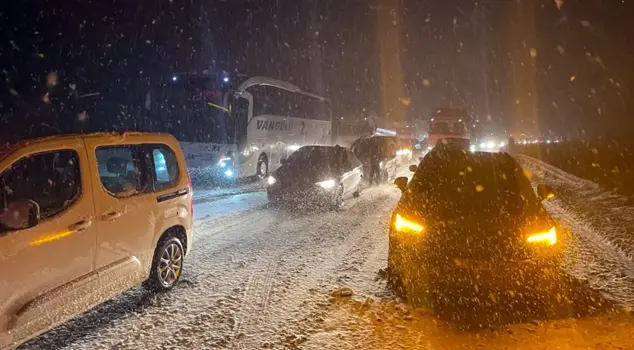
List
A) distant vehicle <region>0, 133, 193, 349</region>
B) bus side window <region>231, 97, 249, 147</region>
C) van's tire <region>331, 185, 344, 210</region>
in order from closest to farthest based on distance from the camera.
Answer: distant vehicle <region>0, 133, 193, 349</region> → van's tire <region>331, 185, 344, 210</region> → bus side window <region>231, 97, 249, 147</region>

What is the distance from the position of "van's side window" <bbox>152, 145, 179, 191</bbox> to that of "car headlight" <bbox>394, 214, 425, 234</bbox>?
8.74 ft

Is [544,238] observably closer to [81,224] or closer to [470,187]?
[470,187]

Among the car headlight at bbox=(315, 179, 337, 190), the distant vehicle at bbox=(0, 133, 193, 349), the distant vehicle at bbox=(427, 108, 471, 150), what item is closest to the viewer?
the distant vehicle at bbox=(0, 133, 193, 349)

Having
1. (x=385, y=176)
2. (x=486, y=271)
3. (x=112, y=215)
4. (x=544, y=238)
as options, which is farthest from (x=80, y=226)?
(x=385, y=176)

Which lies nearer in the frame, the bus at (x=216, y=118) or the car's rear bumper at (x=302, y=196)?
the car's rear bumper at (x=302, y=196)

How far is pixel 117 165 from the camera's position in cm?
533

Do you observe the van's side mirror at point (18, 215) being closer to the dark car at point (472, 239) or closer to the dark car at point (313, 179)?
the dark car at point (472, 239)

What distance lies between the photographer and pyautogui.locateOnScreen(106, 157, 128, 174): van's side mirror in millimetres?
5173

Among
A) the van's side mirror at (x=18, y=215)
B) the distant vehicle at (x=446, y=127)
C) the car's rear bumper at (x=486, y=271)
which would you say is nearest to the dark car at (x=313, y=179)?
the car's rear bumper at (x=486, y=271)

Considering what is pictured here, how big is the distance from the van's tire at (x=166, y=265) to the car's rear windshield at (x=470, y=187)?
283cm

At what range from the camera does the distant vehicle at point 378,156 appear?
1784 cm

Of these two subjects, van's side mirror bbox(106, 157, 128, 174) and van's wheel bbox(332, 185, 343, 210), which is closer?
van's side mirror bbox(106, 157, 128, 174)

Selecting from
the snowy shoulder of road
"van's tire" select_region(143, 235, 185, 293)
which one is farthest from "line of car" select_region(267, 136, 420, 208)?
"van's tire" select_region(143, 235, 185, 293)

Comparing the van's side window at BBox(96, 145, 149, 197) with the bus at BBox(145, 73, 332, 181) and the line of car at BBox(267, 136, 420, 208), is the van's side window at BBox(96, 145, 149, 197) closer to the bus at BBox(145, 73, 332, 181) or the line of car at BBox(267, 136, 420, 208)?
the line of car at BBox(267, 136, 420, 208)
